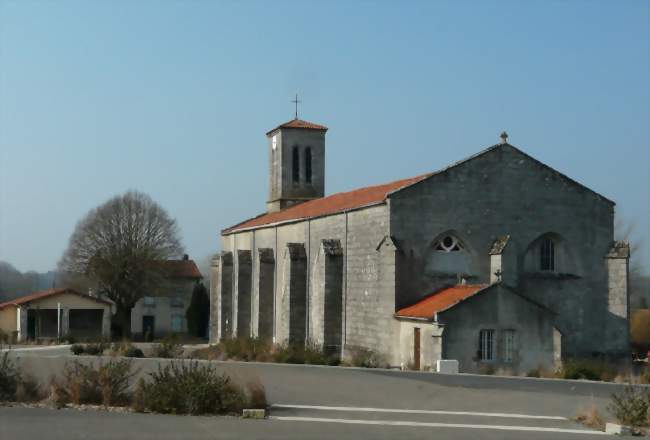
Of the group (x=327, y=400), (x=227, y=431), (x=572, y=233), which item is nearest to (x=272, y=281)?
(x=572, y=233)

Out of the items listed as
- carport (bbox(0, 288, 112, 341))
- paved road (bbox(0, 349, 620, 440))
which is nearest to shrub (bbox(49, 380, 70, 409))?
paved road (bbox(0, 349, 620, 440))

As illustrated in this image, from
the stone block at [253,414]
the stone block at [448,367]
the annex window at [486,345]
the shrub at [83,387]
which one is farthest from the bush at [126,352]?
the stone block at [253,414]

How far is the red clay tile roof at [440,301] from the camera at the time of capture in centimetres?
2639

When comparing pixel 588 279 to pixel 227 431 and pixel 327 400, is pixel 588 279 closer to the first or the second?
pixel 327 400

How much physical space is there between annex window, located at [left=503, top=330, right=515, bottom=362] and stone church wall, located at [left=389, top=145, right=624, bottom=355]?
3.37 metres

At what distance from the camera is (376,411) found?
14828 mm

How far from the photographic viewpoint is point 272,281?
42594mm

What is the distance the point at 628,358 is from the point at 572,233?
16.4 ft

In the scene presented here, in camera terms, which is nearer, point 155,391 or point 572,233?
point 155,391

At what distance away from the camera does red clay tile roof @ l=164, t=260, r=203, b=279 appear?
64762mm

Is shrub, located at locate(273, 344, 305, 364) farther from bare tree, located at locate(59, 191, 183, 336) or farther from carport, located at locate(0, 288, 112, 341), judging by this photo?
bare tree, located at locate(59, 191, 183, 336)

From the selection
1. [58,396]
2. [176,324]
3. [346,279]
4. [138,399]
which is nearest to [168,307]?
[176,324]

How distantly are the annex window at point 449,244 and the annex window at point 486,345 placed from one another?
4.39m

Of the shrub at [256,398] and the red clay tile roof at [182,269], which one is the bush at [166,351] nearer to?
the shrub at [256,398]
